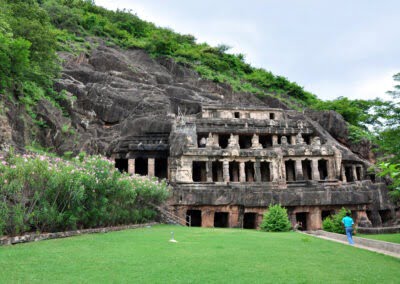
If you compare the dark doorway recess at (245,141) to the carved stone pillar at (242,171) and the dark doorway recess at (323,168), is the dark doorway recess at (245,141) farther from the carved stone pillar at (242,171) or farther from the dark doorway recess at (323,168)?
the dark doorway recess at (323,168)

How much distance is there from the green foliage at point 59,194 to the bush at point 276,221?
7610 mm

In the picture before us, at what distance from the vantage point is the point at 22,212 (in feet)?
36.2

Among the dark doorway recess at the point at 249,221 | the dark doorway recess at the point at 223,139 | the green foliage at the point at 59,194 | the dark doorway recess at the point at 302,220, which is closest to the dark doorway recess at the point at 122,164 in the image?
the dark doorway recess at the point at 223,139

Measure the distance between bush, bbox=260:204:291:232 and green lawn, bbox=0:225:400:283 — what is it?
8.01 m

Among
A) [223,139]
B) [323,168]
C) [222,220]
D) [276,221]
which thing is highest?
[223,139]

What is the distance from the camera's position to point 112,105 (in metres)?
32.6

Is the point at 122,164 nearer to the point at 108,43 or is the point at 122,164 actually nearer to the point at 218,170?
the point at 218,170

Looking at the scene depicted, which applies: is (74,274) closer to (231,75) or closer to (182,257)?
(182,257)

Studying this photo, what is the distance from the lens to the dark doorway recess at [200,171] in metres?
29.7

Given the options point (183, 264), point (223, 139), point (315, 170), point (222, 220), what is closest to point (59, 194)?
point (183, 264)

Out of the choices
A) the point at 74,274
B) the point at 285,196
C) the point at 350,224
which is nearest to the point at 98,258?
the point at 74,274

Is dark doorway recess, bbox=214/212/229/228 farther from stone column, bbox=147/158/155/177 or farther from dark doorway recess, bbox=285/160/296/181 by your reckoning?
dark doorway recess, bbox=285/160/296/181

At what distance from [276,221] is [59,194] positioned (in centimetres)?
1145

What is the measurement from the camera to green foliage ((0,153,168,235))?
1105cm
